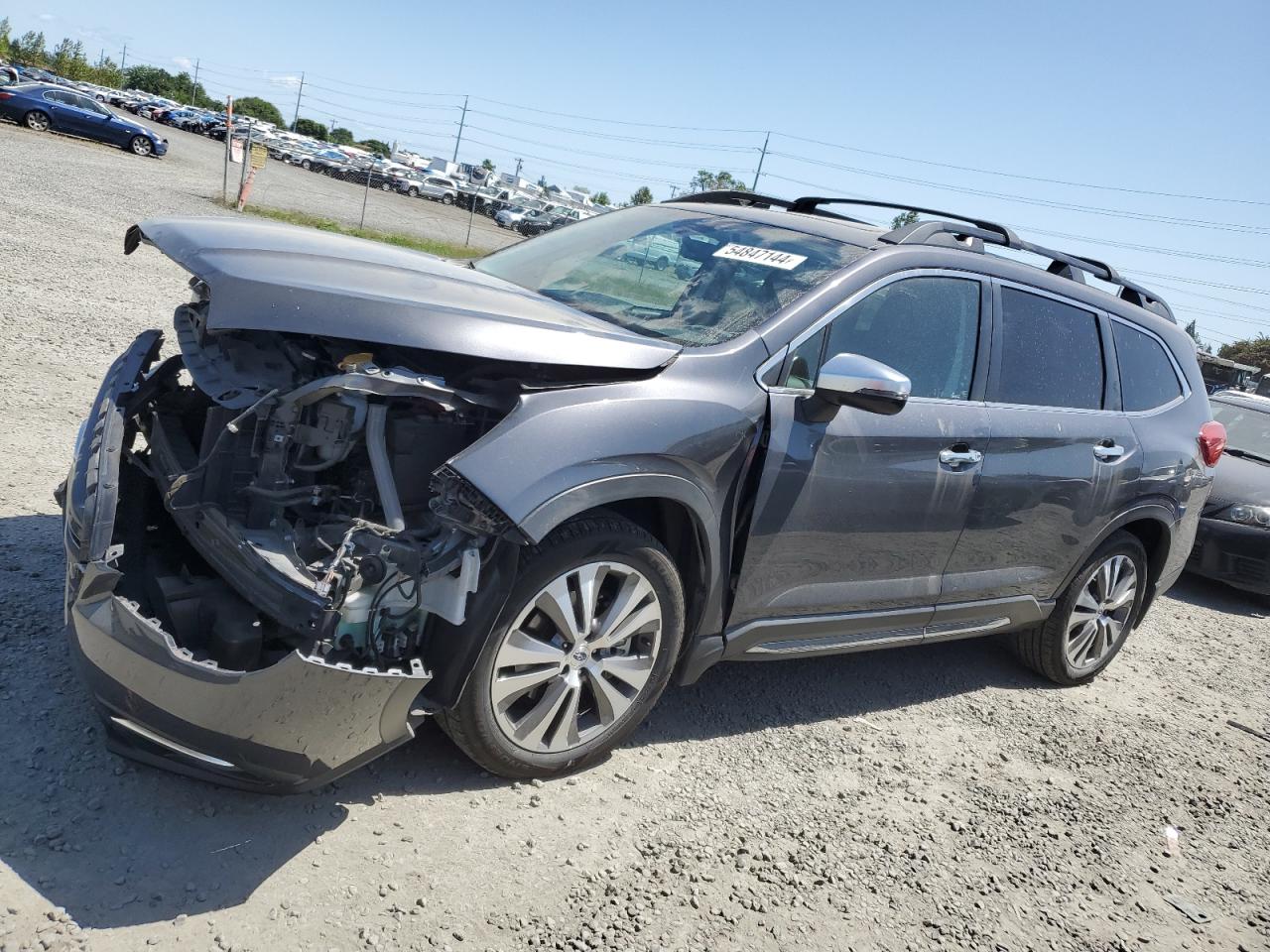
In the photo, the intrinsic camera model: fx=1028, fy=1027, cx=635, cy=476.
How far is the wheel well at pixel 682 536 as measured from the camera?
3.35 metres

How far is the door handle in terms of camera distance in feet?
13.3

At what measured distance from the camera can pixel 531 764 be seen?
327 centimetres

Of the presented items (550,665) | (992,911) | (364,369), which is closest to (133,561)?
(364,369)

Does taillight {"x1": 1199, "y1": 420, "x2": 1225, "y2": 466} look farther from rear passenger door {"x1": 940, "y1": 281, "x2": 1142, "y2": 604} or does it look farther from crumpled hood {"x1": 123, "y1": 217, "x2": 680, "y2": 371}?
crumpled hood {"x1": 123, "y1": 217, "x2": 680, "y2": 371}

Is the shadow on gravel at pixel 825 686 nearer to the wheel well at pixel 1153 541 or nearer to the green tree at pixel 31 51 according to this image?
the wheel well at pixel 1153 541

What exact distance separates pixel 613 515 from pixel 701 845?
1.10 meters

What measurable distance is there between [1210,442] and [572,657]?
424cm

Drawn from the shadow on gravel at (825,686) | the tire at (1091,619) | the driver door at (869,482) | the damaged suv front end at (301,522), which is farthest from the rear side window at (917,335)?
the tire at (1091,619)

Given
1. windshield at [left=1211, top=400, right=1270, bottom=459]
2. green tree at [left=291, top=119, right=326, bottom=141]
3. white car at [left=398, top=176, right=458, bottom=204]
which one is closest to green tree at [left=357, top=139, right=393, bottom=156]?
green tree at [left=291, top=119, right=326, bottom=141]

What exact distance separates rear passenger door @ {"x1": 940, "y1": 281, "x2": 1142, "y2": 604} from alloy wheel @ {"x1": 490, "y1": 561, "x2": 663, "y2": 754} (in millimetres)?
1659

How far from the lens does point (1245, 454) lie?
9.09m

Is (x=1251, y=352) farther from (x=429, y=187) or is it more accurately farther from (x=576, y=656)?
(x=576, y=656)

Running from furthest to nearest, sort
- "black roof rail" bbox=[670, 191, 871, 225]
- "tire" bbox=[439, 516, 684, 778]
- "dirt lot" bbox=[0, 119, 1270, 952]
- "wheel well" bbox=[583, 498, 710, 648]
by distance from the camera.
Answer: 1. "black roof rail" bbox=[670, 191, 871, 225]
2. "wheel well" bbox=[583, 498, 710, 648]
3. "tire" bbox=[439, 516, 684, 778]
4. "dirt lot" bbox=[0, 119, 1270, 952]

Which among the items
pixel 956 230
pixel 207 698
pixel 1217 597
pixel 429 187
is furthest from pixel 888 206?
pixel 429 187
